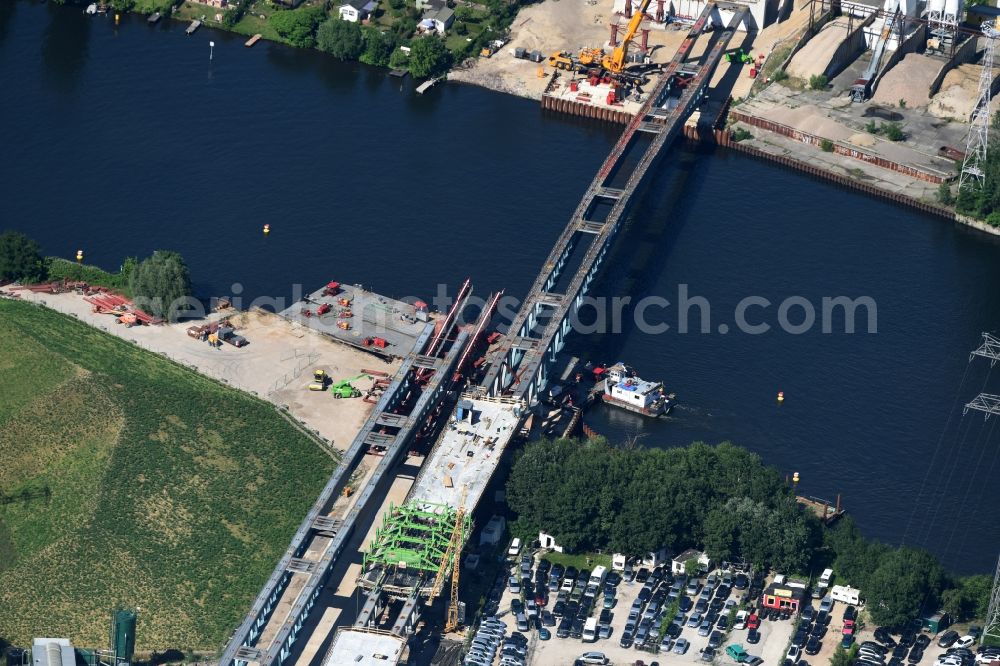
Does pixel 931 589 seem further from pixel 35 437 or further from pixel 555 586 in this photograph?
pixel 35 437

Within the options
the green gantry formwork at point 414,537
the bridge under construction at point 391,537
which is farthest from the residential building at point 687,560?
the green gantry formwork at point 414,537

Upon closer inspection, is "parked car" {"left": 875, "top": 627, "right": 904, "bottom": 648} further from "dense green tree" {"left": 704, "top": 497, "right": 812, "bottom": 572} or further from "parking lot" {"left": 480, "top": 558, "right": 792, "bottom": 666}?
"dense green tree" {"left": 704, "top": 497, "right": 812, "bottom": 572}

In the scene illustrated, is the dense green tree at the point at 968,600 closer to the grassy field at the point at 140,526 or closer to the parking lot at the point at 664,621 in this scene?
the parking lot at the point at 664,621

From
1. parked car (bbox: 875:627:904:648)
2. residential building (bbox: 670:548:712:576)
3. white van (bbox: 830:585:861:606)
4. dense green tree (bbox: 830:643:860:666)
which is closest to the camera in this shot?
dense green tree (bbox: 830:643:860:666)

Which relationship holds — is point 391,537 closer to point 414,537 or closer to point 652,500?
point 414,537

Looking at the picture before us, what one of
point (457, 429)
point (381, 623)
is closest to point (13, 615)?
point (381, 623)

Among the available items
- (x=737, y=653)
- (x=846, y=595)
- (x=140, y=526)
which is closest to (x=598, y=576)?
(x=737, y=653)

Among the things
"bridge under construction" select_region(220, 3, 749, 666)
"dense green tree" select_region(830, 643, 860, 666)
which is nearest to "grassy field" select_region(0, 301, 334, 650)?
"bridge under construction" select_region(220, 3, 749, 666)
